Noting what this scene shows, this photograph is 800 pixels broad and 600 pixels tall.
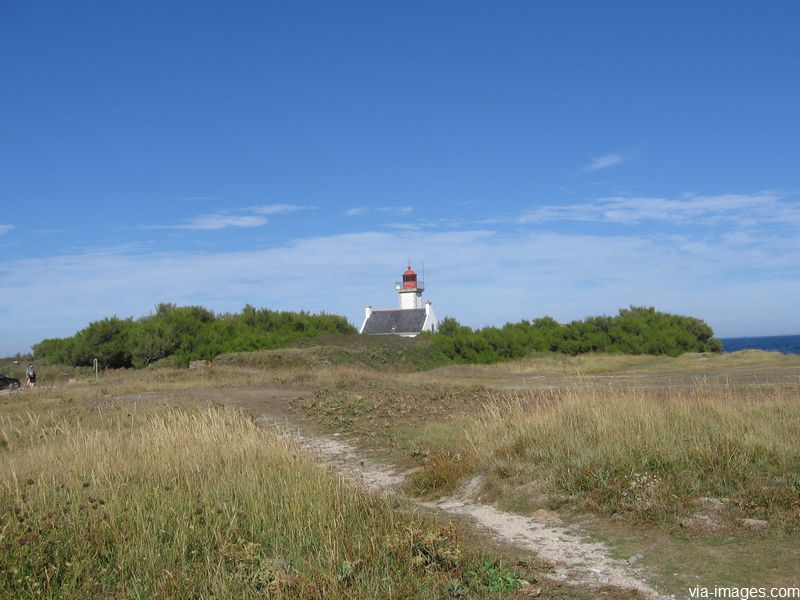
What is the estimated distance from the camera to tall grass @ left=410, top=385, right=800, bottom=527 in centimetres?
715

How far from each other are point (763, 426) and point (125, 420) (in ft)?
36.9

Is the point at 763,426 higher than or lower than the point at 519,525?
higher

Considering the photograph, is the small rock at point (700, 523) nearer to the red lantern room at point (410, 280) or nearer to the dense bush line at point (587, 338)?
the dense bush line at point (587, 338)

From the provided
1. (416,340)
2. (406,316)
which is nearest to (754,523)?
(416,340)

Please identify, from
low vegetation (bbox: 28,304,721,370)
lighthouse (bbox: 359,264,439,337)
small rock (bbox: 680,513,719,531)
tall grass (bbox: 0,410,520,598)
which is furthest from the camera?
lighthouse (bbox: 359,264,439,337)

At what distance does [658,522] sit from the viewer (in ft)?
22.2

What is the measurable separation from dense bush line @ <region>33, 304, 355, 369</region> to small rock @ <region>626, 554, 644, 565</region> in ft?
149

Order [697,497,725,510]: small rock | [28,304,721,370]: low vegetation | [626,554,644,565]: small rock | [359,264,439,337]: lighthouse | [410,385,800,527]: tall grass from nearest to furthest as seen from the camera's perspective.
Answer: [626,554,644,565]: small rock
[697,497,725,510]: small rock
[410,385,800,527]: tall grass
[28,304,721,370]: low vegetation
[359,264,439,337]: lighthouse

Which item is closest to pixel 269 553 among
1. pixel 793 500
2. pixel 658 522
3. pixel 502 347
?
pixel 658 522

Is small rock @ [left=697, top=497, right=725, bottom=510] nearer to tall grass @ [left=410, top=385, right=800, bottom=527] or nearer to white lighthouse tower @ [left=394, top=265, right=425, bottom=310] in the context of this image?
tall grass @ [left=410, top=385, right=800, bottom=527]

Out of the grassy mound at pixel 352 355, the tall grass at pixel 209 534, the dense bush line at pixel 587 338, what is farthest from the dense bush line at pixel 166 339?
the tall grass at pixel 209 534

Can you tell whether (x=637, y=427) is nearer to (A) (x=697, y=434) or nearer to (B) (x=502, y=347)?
(A) (x=697, y=434)

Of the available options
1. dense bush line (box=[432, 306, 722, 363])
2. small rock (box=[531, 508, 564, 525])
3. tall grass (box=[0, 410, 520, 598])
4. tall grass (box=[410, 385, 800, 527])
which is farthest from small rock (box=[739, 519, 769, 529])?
dense bush line (box=[432, 306, 722, 363])

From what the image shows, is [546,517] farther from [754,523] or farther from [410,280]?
[410,280]
